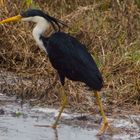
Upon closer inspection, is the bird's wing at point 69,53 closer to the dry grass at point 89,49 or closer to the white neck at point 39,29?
the white neck at point 39,29

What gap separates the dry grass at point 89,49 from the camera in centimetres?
957

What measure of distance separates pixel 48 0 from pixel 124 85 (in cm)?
413

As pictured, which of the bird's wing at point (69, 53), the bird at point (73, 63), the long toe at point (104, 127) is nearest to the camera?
the long toe at point (104, 127)

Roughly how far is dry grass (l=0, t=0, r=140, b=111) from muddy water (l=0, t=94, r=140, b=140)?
422 mm

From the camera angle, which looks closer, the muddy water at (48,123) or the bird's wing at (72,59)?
the muddy water at (48,123)

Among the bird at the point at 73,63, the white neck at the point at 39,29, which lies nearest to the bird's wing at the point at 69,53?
the bird at the point at 73,63

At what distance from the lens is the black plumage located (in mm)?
8273

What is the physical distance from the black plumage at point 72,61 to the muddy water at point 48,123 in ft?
1.64

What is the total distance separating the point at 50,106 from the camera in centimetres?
926

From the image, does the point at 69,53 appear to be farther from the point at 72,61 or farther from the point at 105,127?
the point at 105,127

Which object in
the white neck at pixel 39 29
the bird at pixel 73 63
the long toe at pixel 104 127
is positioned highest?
the white neck at pixel 39 29

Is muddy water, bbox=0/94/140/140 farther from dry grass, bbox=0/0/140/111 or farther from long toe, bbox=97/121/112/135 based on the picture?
dry grass, bbox=0/0/140/111

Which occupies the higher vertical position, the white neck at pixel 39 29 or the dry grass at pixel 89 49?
the white neck at pixel 39 29

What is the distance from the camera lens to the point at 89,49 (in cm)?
1148
